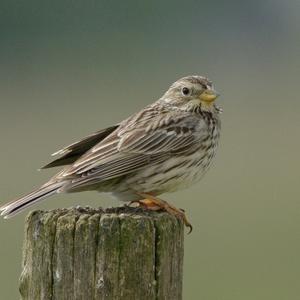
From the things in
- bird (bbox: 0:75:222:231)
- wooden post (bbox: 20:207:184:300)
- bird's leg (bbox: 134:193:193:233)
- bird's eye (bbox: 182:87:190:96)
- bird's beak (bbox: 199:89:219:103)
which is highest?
bird's eye (bbox: 182:87:190:96)

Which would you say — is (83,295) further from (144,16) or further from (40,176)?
(144,16)

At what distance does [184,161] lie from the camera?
29.0 ft

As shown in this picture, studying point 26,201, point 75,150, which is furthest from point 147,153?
point 26,201

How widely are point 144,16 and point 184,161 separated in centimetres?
3552

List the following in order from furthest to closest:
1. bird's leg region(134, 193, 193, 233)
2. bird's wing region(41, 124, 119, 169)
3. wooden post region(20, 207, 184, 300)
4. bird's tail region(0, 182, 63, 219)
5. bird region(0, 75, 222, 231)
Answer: bird's wing region(41, 124, 119, 169)
bird region(0, 75, 222, 231)
bird's leg region(134, 193, 193, 233)
bird's tail region(0, 182, 63, 219)
wooden post region(20, 207, 184, 300)

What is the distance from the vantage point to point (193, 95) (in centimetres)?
957

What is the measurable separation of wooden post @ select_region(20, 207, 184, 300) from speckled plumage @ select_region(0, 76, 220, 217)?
130 centimetres

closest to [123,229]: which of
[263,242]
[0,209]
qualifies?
[0,209]

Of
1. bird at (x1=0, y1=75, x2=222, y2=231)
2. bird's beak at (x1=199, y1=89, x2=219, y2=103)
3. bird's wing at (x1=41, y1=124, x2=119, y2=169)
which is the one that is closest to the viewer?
bird at (x1=0, y1=75, x2=222, y2=231)

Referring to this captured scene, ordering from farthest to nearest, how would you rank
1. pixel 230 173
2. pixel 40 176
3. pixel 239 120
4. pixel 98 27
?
1. pixel 98 27
2. pixel 239 120
3. pixel 230 173
4. pixel 40 176

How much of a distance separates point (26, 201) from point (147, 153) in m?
1.20

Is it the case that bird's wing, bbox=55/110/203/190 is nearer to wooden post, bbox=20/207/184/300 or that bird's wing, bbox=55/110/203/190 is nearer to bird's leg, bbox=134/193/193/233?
bird's leg, bbox=134/193/193/233

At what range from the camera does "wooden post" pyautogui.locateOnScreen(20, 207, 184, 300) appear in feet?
20.6

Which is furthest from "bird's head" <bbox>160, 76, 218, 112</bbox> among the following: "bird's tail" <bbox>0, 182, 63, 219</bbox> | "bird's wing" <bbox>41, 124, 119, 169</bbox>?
"bird's tail" <bbox>0, 182, 63, 219</bbox>
